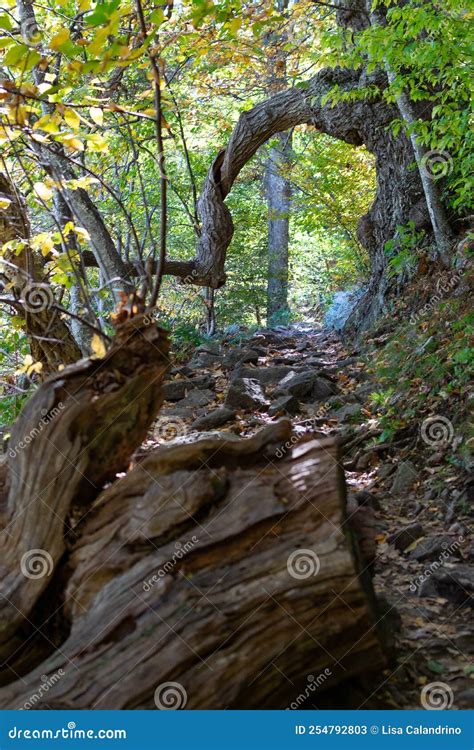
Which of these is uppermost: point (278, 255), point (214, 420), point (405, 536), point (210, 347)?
point (278, 255)

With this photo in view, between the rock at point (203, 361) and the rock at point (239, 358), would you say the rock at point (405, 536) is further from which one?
the rock at point (203, 361)

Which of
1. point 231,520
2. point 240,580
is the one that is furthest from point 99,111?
point 240,580

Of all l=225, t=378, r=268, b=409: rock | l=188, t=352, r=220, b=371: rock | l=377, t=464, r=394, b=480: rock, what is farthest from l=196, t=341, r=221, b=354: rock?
l=377, t=464, r=394, b=480: rock

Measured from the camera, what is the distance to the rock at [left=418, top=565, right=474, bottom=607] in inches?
152

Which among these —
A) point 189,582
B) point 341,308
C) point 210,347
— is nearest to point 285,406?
point 210,347

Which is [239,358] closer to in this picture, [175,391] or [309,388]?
[175,391]

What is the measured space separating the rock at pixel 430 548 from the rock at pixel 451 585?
0.27 metres

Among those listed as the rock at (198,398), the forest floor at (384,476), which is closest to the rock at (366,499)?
the forest floor at (384,476)

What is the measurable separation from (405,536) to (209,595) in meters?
2.23

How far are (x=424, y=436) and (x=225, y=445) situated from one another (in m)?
3.19

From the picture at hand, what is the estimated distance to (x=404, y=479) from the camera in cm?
548

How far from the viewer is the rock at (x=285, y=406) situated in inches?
293

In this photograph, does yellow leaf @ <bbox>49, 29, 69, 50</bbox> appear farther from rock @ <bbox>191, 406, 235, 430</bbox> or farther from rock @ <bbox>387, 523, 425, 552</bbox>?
rock @ <bbox>191, 406, 235, 430</bbox>

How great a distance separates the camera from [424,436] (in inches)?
230
